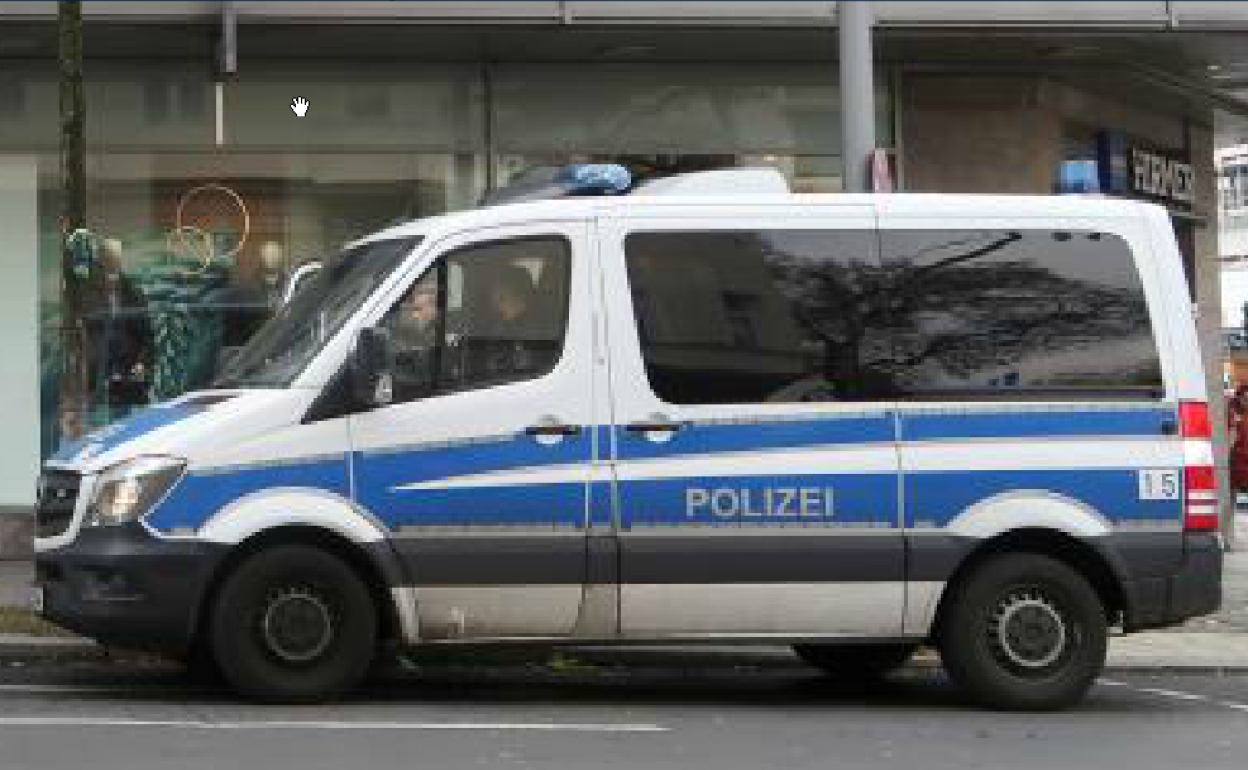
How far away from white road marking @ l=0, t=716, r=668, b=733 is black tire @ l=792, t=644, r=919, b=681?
2.23 meters

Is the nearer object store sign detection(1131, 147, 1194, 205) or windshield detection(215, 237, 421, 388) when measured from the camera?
windshield detection(215, 237, 421, 388)

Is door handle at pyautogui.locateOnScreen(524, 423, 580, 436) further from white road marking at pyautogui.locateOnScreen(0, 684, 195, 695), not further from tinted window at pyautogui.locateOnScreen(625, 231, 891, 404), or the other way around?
white road marking at pyautogui.locateOnScreen(0, 684, 195, 695)

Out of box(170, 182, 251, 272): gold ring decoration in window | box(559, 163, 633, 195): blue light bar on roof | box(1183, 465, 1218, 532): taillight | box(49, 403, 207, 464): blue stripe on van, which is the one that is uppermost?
box(170, 182, 251, 272): gold ring decoration in window

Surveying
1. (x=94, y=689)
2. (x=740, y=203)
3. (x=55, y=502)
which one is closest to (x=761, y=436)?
(x=740, y=203)

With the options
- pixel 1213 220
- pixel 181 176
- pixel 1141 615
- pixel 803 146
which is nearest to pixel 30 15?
pixel 181 176

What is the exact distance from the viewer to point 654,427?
9.37 meters

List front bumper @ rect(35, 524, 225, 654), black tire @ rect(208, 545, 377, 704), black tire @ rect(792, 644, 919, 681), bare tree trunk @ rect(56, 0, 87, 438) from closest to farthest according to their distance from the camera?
1. front bumper @ rect(35, 524, 225, 654)
2. black tire @ rect(208, 545, 377, 704)
3. black tire @ rect(792, 644, 919, 681)
4. bare tree trunk @ rect(56, 0, 87, 438)

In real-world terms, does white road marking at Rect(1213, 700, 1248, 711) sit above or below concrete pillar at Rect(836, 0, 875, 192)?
below

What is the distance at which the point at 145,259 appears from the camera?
56.0ft

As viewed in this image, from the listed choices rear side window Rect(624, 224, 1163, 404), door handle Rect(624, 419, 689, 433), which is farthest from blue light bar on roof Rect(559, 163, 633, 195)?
door handle Rect(624, 419, 689, 433)

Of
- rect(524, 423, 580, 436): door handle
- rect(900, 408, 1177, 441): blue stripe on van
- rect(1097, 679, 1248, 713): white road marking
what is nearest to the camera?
rect(524, 423, 580, 436): door handle

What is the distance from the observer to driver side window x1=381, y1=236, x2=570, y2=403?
366 inches

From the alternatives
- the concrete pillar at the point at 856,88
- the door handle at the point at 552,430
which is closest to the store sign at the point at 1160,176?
the concrete pillar at the point at 856,88

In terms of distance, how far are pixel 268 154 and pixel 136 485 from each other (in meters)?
8.66
